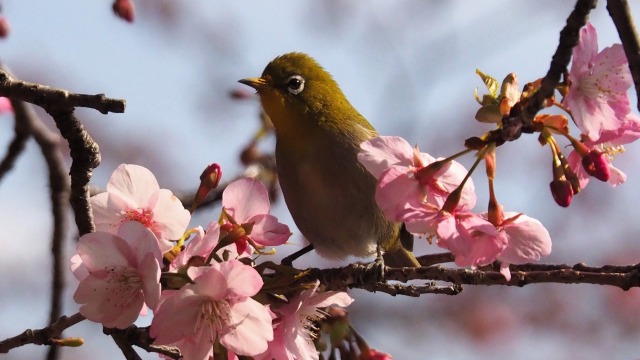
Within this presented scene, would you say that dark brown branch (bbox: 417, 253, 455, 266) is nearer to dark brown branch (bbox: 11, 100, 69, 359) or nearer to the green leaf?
the green leaf

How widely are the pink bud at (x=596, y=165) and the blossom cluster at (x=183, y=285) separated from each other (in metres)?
0.73

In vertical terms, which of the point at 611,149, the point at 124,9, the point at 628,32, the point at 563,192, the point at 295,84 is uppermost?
the point at 124,9

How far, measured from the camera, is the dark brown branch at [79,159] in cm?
216

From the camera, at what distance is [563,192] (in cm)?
192

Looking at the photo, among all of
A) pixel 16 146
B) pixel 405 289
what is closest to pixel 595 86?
pixel 405 289

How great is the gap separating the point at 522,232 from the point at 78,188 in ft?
3.94

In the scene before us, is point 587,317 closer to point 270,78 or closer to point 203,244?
point 270,78

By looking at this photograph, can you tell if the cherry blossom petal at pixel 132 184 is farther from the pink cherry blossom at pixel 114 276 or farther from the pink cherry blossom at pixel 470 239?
the pink cherry blossom at pixel 470 239

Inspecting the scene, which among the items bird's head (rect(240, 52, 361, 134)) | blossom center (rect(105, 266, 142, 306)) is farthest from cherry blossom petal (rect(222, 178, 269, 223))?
bird's head (rect(240, 52, 361, 134))

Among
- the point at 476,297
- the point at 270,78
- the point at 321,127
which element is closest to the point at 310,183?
the point at 321,127

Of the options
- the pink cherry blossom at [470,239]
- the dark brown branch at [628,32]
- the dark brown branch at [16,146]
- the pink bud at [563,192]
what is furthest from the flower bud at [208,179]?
the dark brown branch at [16,146]

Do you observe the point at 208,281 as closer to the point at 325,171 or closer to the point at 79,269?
the point at 79,269

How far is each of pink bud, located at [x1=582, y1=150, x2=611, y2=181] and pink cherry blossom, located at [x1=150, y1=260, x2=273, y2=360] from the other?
2.70 ft

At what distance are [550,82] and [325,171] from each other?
214cm
